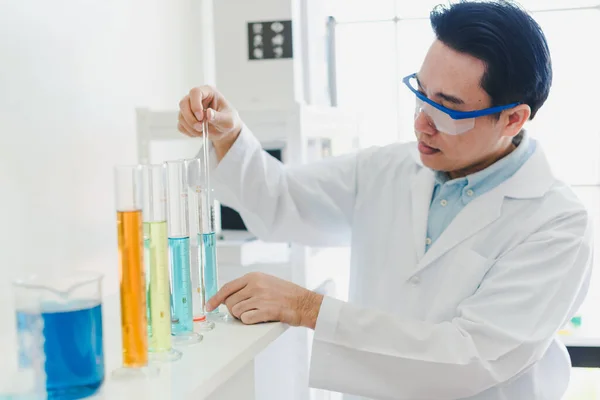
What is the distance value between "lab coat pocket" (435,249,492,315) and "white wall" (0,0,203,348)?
1025mm

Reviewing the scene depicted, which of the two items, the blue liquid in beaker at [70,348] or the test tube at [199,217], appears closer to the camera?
the blue liquid in beaker at [70,348]

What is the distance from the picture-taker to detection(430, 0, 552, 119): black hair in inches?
55.1

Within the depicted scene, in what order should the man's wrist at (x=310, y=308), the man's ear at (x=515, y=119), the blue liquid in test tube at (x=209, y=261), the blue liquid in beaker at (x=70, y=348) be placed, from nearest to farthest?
the blue liquid in beaker at (x=70, y=348), the blue liquid in test tube at (x=209, y=261), the man's wrist at (x=310, y=308), the man's ear at (x=515, y=119)

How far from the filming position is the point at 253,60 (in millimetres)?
2293

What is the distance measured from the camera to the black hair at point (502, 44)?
1.40 meters

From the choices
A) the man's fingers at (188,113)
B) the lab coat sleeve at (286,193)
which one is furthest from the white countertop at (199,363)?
the lab coat sleeve at (286,193)

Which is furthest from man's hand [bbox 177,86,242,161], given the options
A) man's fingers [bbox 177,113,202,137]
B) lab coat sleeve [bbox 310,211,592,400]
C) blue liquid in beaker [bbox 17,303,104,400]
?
blue liquid in beaker [bbox 17,303,104,400]

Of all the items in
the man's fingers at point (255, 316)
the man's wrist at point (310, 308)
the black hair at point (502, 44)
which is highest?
the black hair at point (502, 44)

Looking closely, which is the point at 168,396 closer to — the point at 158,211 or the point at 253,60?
the point at 158,211

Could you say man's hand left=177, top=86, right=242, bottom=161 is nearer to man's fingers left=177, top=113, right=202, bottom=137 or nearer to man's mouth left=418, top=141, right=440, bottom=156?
man's fingers left=177, top=113, right=202, bottom=137

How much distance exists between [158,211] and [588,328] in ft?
8.81

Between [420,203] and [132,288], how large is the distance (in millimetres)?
915

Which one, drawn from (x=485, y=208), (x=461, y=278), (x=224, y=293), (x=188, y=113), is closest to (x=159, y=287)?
(x=224, y=293)

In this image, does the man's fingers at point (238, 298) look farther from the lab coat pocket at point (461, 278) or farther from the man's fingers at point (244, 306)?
the lab coat pocket at point (461, 278)
